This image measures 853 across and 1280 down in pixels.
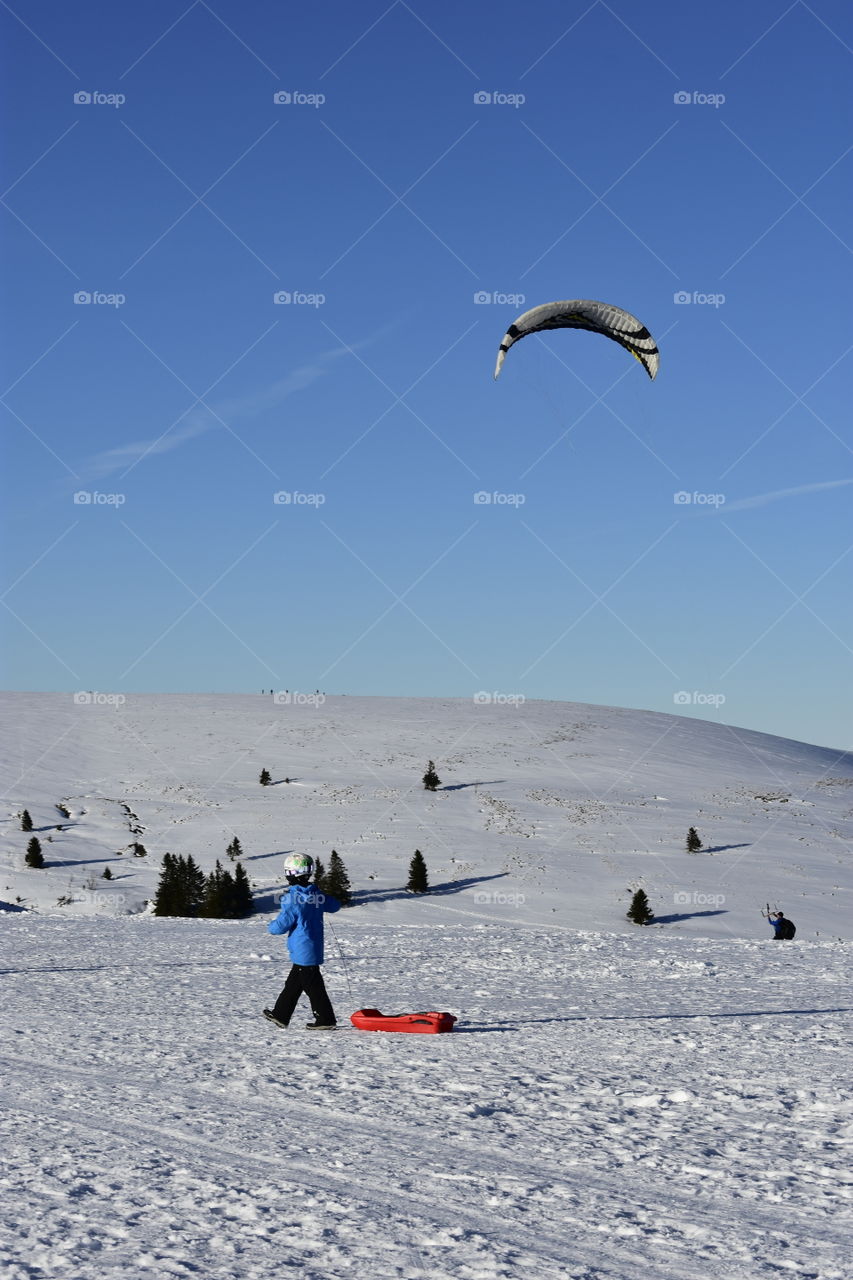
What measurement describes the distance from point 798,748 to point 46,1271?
3372 inches

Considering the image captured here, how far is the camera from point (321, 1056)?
844 centimetres

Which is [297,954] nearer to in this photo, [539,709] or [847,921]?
[847,921]

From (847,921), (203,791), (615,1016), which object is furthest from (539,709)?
(615,1016)

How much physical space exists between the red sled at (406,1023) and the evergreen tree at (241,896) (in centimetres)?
2367

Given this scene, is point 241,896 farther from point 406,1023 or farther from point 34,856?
point 406,1023

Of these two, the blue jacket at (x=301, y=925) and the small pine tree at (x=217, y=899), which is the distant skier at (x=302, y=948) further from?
the small pine tree at (x=217, y=899)

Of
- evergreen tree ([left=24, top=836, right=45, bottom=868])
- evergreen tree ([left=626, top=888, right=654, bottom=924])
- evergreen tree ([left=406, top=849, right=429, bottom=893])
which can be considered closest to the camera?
evergreen tree ([left=626, top=888, right=654, bottom=924])

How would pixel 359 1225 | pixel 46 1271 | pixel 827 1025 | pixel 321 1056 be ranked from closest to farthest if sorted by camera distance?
pixel 46 1271 < pixel 359 1225 < pixel 321 1056 < pixel 827 1025

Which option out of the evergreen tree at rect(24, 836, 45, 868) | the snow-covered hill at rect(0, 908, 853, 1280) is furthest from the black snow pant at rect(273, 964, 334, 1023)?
the evergreen tree at rect(24, 836, 45, 868)

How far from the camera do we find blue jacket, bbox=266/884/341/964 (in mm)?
9461

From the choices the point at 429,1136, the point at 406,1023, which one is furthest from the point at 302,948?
the point at 429,1136

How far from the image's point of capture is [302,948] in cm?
945

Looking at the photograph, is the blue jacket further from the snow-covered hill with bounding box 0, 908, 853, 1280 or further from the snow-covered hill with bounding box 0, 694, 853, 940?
the snow-covered hill with bounding box 0, 694, 853, 940

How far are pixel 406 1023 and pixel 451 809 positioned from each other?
127 ft
